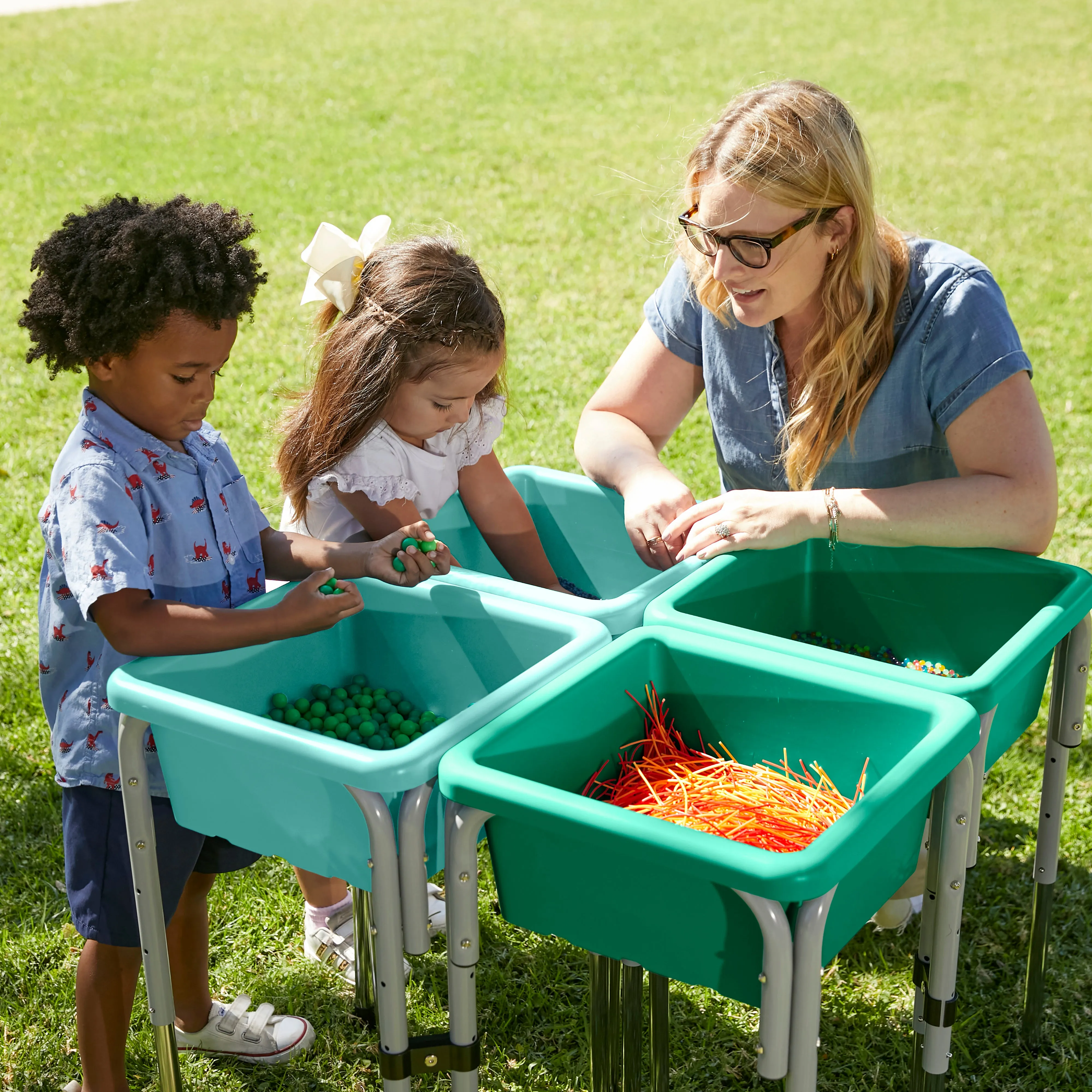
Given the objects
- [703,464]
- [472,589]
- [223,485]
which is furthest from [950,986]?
[703,464]

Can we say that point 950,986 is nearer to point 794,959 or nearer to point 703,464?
point 794,959

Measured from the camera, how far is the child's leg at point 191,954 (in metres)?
2.03

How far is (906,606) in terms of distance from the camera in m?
2.11

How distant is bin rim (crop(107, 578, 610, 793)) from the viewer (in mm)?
1396

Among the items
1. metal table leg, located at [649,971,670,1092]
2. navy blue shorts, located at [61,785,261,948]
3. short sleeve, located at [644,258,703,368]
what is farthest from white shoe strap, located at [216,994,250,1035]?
short sleeve, located at [644,258,703,368]

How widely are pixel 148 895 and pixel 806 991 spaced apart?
0.89 meters

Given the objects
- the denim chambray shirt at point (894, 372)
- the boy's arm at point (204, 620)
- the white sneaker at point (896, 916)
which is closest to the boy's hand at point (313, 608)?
the boy's arm at point (204, 620)

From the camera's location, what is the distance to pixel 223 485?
6.11 ft

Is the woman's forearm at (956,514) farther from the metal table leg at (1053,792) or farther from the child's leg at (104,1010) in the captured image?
the child's leg at (104,1010)

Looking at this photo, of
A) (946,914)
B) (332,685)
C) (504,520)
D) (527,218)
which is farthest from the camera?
(527,218)

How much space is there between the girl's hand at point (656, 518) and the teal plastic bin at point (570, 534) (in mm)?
135

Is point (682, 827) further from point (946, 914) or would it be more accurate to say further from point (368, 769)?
point (946, 914)

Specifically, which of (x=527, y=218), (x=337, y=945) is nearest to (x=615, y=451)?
(x=337, y=945)

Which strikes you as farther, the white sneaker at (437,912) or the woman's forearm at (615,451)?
the white sneaker at (437,912)
